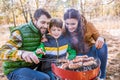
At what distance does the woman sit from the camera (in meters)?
1.61

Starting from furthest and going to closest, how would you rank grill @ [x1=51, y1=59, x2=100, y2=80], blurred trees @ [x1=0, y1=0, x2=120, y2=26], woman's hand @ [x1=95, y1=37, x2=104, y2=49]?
blurred trees @ [x1=0, y1=0, x2=120, y2=26], woman's hand @ [x1=95, y1=37, x2=104, y2=49], grill @ [x1=51, y1=59, x2=100, y2=80]

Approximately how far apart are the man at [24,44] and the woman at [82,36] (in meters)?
0.19

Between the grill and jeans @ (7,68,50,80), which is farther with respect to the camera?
jeans @ (7,68,50,80)

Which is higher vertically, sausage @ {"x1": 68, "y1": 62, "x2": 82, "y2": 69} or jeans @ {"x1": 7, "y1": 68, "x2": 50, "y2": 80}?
sausage @ {"x1": 68, "y1": 62, "x2": 82, "y2": 69}

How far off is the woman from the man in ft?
0.62

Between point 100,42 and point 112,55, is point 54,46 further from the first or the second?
point 112,55

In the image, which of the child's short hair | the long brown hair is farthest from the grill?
the long brown hair

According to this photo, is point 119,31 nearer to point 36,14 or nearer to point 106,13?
point 106,13

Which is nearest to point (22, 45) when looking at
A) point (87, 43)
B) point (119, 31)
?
point (87, 43)

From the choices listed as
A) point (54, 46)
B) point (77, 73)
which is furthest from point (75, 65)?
point (54, 46)

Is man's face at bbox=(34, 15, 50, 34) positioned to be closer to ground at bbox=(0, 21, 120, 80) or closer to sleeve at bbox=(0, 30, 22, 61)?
sleeve at bbox=(0, 30, 22, 61)

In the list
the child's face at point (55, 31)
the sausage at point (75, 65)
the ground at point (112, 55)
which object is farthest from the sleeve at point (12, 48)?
the ground at point (112, 55)

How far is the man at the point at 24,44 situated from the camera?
1.45m

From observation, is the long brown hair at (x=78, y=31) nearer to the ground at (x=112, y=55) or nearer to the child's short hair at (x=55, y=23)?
the child's short hair at (x=55, y=23)
